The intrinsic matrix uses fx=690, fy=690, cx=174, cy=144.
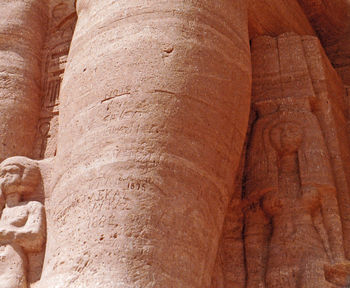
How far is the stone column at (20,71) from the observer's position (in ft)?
15.9

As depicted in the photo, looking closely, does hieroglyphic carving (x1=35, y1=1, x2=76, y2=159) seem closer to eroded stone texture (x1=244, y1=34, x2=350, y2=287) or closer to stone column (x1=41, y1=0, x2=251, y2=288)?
stone column (x1=41, y1=0, x2=251, y2=288)

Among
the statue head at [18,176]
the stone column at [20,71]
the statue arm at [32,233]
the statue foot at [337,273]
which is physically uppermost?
the stone column at [20,71]

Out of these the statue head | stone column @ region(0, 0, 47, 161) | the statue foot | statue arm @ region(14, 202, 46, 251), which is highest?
stone column @ region(0, 0, 47, 161)

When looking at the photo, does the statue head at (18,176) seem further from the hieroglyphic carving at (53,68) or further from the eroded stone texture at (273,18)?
the eroded stone texture at (273,18)

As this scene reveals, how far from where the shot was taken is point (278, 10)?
535 cm

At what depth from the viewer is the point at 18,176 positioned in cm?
413

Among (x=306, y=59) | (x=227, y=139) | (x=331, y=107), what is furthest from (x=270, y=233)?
(x=306, y=59)

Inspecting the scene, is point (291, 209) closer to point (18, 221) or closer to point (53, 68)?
point (18, 221)

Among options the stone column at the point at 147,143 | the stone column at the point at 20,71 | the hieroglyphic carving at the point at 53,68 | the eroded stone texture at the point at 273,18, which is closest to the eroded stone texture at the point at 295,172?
the eroded stone texture at the point at 273,18

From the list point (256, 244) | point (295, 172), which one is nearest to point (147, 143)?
point (256, 244)

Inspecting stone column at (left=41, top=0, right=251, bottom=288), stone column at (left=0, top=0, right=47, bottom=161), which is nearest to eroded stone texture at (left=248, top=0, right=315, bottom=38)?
stone column at (left=41, top=0, right=251, bottom=288)

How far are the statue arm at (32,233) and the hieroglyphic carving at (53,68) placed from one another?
988mm

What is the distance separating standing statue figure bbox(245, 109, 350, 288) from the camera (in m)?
3.97

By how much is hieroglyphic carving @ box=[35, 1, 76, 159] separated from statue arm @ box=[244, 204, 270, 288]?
1.47 meters
